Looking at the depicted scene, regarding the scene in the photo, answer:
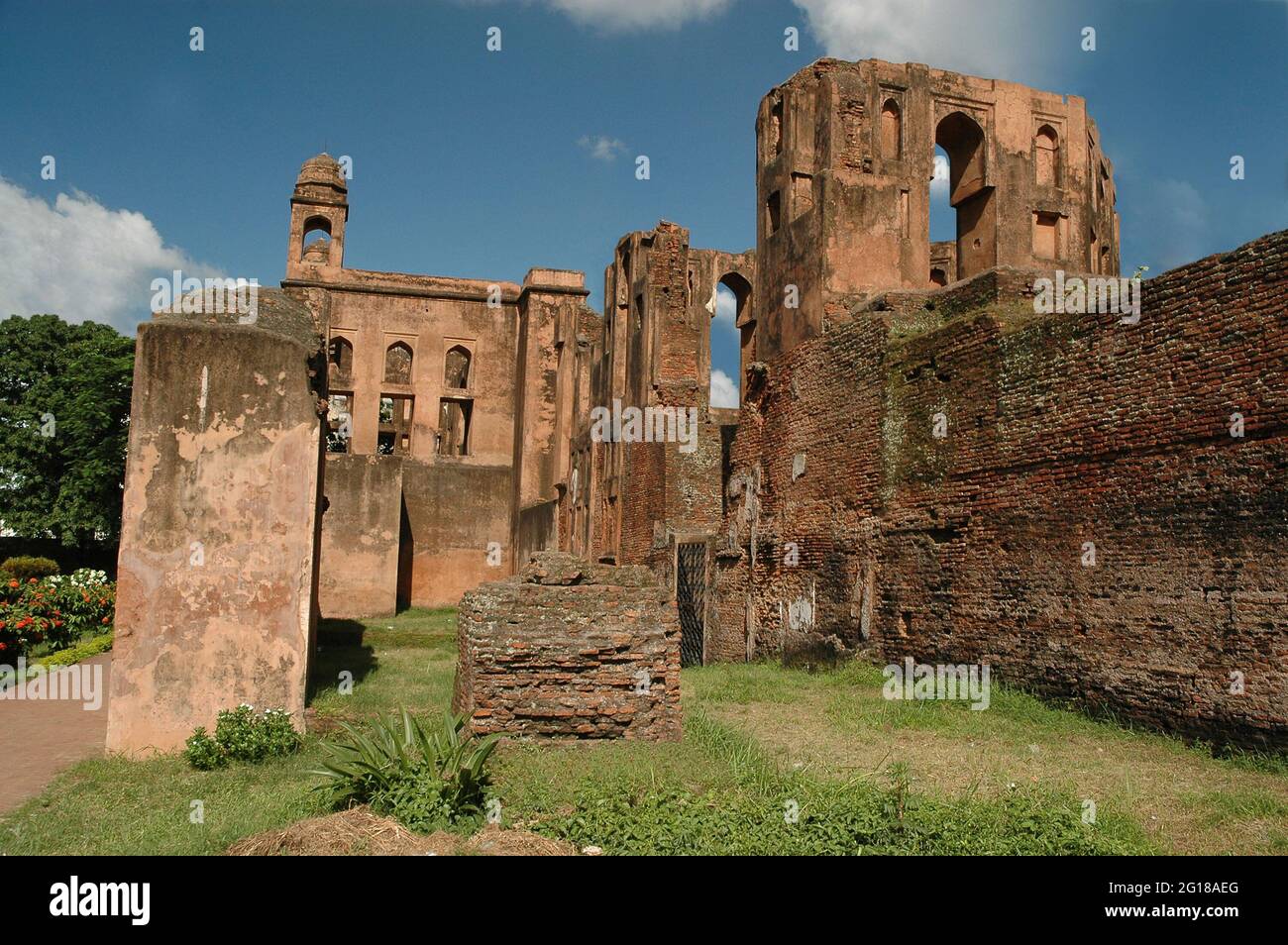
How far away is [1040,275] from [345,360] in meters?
21.3

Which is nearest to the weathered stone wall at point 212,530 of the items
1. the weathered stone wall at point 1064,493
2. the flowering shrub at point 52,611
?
the flowering shrub at point 52,611

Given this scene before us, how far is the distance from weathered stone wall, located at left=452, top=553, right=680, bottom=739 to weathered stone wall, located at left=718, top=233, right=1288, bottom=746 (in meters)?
3.71

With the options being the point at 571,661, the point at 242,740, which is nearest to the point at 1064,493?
the point at 571,661

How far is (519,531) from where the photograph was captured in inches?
1003

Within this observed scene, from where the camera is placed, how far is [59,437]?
2802 centimetres

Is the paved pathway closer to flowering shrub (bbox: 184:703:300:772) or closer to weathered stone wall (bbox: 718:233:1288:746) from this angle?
flowering shrub (bbox: 184:703:300:772)

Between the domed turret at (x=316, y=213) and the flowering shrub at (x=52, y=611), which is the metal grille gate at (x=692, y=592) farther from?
the domed turret at (x=316, y=213)

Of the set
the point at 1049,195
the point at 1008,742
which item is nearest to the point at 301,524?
the point at 1008,742

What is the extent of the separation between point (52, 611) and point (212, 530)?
10.2 m

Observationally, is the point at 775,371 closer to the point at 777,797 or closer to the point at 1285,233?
the point at 1285,233

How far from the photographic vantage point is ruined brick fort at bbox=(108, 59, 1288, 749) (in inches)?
303

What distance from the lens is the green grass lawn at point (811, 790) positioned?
16.9 ft

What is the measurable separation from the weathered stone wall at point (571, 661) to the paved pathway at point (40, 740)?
3161 millimetres

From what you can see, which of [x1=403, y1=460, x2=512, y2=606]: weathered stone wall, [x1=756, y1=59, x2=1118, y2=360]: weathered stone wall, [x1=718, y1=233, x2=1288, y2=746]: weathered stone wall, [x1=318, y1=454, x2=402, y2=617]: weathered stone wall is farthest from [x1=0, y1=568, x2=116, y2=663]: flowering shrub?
[x1=756, y1=59, x2=1118, y2=360]: weathered stone wall
